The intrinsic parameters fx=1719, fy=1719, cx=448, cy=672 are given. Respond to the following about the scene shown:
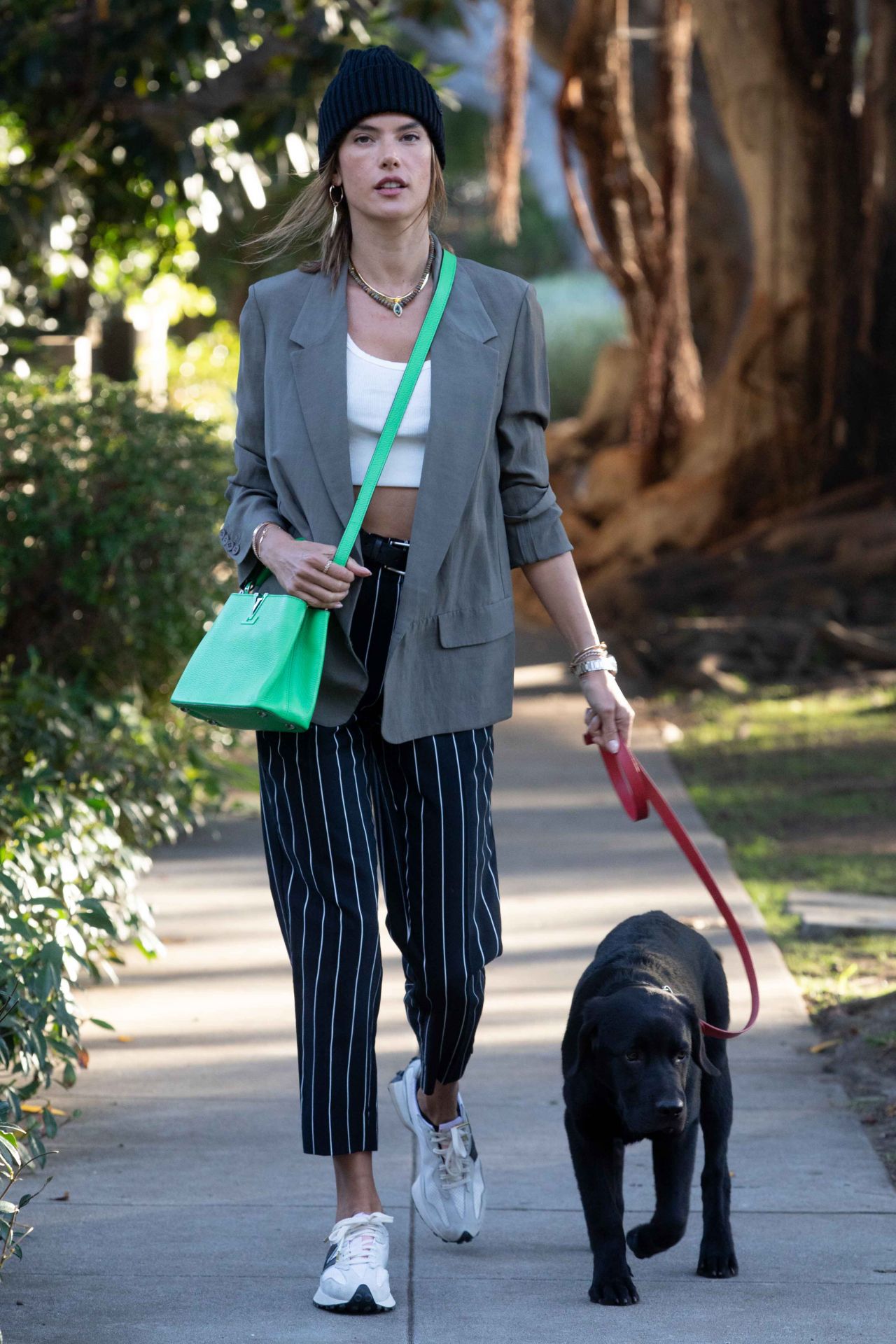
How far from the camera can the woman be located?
3084 millimetres

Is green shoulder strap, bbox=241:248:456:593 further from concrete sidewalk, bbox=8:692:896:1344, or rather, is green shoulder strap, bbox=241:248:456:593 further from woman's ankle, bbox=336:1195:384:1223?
concrete sidewalk, bbox=8:692:896:1344

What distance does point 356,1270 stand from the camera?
300cm

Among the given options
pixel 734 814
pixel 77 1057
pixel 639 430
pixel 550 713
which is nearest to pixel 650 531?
pixel 639 430

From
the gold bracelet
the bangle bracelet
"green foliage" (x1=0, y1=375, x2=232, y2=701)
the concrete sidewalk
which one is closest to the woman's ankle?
the concrete sidewalk

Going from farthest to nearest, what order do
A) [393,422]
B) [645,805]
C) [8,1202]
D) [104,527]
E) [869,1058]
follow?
[104,527] → [869,1058] → [645,805] → [393,422] → [8,1202]

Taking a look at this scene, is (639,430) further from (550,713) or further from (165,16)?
(165,16)

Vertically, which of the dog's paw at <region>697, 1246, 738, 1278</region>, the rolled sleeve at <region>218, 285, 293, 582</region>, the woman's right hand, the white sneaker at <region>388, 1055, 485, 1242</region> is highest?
the rolled sleeve at <region>218, 285, 293, 582</region>

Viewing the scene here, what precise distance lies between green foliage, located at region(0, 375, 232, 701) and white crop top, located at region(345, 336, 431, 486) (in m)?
3.49

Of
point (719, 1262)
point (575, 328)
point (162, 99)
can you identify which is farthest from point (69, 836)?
point (575, 328)

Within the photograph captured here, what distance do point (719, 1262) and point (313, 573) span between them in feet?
4.81

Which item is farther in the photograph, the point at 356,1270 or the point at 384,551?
the point at 384,551

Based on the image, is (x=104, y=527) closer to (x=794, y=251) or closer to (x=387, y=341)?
(x=387, y=341)

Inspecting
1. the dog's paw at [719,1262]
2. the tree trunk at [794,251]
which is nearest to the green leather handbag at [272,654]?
the dog's paw at [719,1262]

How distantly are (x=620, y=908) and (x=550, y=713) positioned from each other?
425cm
